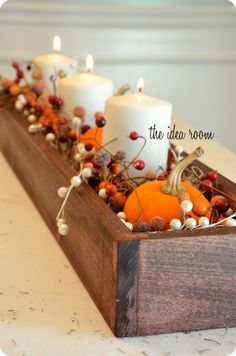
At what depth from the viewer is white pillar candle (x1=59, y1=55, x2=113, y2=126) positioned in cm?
95

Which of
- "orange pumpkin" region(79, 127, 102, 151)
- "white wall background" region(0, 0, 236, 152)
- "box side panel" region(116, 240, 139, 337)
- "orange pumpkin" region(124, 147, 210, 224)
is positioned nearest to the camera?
"box side panel" region(116, 240, 139, 337)

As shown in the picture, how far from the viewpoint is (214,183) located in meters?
0.77

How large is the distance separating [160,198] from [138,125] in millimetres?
115

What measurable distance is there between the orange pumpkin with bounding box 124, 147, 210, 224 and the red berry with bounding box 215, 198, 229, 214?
0.05 ft

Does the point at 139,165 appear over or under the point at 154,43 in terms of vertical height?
over

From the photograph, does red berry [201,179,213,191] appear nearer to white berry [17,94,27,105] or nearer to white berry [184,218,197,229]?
white berry [184,218,197,229]

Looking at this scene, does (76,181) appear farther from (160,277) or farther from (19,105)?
(19,105)

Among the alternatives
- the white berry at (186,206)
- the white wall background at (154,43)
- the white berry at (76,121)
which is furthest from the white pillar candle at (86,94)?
the white wall background at (154,43)

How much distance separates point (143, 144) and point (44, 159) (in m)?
0.14

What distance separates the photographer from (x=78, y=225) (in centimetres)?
69

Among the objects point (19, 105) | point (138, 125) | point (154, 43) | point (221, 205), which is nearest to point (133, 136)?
point (138, 125)

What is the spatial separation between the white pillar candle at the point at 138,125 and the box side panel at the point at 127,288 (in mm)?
217

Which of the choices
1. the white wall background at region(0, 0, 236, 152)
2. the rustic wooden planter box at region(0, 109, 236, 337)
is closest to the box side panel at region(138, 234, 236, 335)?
the rustic wooden planter box at region(0, 109, 236, 337)

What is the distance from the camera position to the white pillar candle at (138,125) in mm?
759
